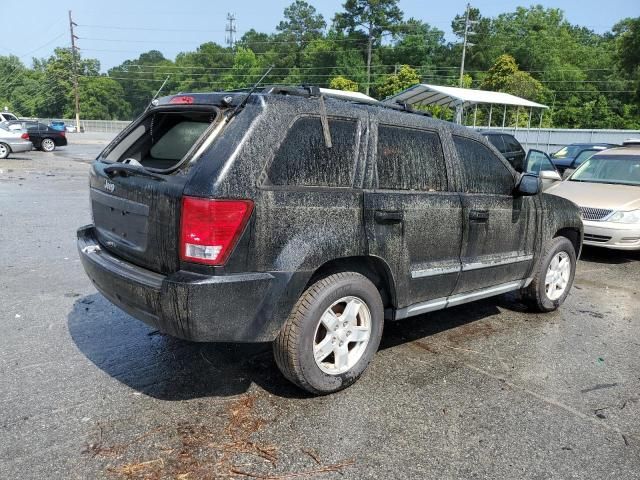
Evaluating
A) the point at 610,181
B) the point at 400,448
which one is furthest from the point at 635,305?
the point at 400,448

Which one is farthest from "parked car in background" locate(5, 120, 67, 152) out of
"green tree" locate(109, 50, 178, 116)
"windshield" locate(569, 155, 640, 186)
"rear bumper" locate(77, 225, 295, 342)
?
"green tree" locate(109, 50, 178, 116)

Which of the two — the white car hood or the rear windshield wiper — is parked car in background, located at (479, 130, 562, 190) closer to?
the white car hood

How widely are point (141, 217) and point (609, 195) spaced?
7423 millimetres

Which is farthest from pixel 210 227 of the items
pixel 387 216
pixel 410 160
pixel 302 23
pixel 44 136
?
pixel 302 23

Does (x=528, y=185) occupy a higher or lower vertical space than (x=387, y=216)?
higher

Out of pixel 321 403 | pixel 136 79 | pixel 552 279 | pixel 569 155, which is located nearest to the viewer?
pixel 321 403

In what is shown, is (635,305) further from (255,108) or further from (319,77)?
(319,77)

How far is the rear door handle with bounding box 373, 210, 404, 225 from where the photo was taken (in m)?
3.46

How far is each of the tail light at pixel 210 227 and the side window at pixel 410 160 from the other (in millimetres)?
1136

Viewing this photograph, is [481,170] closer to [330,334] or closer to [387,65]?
[330,334]

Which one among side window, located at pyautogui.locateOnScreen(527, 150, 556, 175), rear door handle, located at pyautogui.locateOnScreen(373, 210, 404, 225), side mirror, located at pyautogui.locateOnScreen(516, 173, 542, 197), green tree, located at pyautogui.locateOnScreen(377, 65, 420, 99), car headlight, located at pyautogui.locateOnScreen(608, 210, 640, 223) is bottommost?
car headlight, located at pyautogui.locateOnScreen(608, 210, 640, 223)

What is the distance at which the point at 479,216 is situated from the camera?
13.8 ft

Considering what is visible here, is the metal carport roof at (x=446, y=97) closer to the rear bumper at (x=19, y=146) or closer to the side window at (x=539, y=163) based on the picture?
the side window at (x=539, y=163)

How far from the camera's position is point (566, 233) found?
18.2 feet
